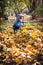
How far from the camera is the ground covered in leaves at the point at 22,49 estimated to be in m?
6.19

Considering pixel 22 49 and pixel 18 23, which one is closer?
Answer: pixel 22 49

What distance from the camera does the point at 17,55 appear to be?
642 cm

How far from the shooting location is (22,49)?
7.07 metres

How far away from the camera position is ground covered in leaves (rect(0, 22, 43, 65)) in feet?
20.3

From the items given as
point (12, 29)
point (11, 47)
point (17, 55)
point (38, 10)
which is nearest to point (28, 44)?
point (11, 47)

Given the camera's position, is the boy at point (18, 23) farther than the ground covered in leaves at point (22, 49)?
Yes

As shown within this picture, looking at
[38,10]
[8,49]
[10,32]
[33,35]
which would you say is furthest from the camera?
[38,10]

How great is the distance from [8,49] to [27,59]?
0.72 meters

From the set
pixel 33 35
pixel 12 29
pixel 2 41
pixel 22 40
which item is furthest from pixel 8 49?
pixel 12 29

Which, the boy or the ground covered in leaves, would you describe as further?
the boy

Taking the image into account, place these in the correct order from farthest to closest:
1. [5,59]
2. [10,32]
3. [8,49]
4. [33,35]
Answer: [10,32] → [33,35] → [8,49] → [5,59]

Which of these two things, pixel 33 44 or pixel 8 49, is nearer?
pixel 8 49

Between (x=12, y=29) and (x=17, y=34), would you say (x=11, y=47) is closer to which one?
(x=17, y=34)

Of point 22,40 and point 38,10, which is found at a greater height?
point 22,40
